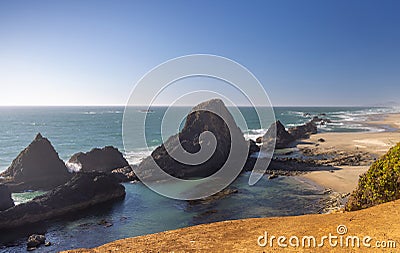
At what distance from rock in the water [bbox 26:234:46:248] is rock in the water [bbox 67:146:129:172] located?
20.1 metres

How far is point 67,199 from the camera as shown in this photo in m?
25.8

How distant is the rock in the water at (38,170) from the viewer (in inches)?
1293

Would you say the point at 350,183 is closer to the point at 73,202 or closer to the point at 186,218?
the point at 186,218

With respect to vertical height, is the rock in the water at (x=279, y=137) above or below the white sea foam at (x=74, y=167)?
above

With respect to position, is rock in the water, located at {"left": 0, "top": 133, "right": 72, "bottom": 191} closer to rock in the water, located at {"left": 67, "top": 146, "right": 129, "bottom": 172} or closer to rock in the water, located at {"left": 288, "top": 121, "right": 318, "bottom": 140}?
rock in the water, located at {"left": 67, "top": 146, "right": 129, "bottom": 172}

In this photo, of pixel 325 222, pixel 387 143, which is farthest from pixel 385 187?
pixel 387 143

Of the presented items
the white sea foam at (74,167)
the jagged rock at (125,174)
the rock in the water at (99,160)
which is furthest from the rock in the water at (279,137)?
the white sea foam at (74,167)

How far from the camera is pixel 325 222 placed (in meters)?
10.0

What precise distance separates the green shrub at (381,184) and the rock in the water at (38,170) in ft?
103

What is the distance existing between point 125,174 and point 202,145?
40.0 ft

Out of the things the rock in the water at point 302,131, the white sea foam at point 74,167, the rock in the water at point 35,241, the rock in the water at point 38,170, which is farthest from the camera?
the rock in the water at point 302,131

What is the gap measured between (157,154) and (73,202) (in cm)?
1689

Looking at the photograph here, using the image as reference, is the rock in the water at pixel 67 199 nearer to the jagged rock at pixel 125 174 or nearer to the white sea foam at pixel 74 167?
the jagged rock at pixel 125 174

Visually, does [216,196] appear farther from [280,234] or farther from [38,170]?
[38,170]
